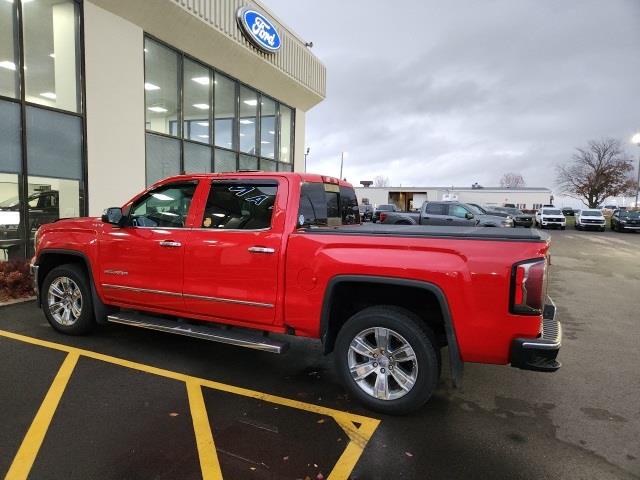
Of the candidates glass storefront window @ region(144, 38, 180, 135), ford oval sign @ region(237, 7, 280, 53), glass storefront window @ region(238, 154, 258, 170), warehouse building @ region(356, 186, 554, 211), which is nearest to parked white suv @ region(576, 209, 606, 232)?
warehouse building @ region(356, 186, 554, 211)

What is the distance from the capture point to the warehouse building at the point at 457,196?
208 feet

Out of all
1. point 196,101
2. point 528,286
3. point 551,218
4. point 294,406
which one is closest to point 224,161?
point 196,101

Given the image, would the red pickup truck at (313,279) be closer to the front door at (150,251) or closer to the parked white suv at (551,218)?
the front door at (150,251)

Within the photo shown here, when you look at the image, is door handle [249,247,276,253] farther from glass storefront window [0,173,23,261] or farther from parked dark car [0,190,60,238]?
parked dark car [0,190,60,238]

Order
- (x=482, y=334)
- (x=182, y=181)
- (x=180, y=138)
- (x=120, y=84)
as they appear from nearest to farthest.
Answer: (x=482, y=334) < (x=182, y=181) < (x=120, y=84) < (x=180, y=138)

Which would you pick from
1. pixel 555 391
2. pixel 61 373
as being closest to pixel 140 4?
pixel 61 373

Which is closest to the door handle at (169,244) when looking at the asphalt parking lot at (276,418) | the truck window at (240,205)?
the truck window at (240,205)

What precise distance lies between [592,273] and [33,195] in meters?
13.5

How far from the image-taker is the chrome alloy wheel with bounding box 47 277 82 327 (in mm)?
5309

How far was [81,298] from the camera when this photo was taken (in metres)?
5.23

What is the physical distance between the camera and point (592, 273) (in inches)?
462

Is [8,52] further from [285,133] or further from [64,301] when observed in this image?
[285,133]

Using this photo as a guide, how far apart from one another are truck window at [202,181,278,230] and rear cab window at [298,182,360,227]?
310mm

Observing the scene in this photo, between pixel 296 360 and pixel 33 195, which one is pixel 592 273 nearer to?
pixel 296 360
